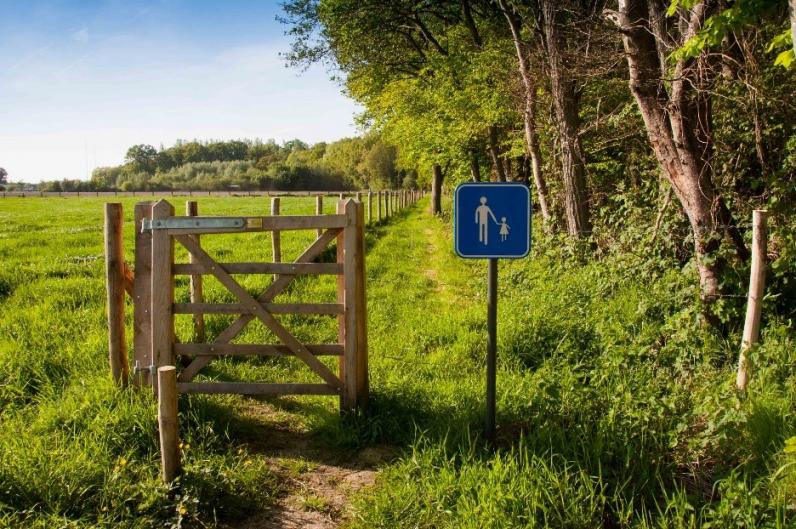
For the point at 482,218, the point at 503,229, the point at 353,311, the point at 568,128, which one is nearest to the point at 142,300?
the point at 353,311

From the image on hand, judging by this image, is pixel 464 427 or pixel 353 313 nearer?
pixel 464 427

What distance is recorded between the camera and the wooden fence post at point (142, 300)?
4832 mm

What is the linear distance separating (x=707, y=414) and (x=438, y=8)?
17.9m

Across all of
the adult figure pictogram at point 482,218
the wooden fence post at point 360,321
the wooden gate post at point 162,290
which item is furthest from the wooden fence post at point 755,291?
the wooden gate post at point 162,290

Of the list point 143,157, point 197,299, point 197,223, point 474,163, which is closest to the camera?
point 197,223

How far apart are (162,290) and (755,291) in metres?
4.90

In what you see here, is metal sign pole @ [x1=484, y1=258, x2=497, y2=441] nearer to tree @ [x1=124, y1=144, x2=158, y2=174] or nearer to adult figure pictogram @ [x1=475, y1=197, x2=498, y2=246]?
adult figure pictogram @ [x1=475, y1=197, x2=498, y2=246]

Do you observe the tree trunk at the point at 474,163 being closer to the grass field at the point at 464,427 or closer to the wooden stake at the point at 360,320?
the grass field at the point at 464,427

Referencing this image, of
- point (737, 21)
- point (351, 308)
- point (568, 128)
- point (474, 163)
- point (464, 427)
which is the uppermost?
point (474, 163)

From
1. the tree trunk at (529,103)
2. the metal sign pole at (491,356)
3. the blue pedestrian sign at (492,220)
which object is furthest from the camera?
the tree trunk at (529,103)

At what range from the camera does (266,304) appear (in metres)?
4.65

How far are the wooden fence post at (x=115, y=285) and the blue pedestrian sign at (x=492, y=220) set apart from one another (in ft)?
10.6

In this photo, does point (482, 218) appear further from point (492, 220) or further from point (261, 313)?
point (261, 313)

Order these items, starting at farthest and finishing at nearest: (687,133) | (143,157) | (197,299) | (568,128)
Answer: (143,157) < (568,128) < (197,299) < (687,133)
